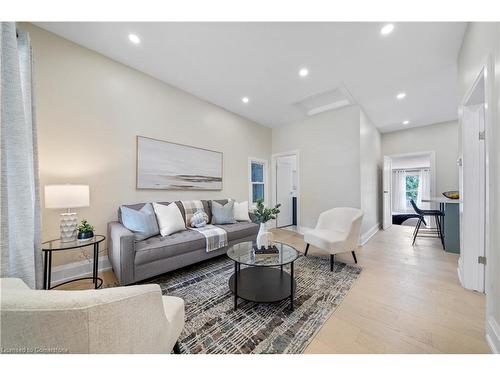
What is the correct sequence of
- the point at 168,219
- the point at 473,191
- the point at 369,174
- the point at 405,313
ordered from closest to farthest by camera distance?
the point at 405,313
the point at 473,191
the point at 168,219
the point at 369,174

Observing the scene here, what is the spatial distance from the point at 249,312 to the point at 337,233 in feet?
5.72

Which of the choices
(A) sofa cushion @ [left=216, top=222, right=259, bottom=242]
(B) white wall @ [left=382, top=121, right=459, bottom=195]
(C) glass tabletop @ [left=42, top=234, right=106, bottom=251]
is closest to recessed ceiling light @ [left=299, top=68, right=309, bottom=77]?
(A) sofa cushion @ [left=216, top=222, right=259, bottom=242]

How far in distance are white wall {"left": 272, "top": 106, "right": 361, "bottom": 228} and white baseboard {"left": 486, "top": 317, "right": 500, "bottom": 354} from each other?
2.39 meters

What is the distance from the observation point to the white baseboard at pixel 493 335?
117 cm

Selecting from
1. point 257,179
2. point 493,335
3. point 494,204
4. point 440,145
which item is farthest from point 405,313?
point 440,145

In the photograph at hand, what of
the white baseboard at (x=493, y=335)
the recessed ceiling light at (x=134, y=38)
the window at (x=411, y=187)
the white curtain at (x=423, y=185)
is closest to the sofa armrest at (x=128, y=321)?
the white baseboard at (x=493, y=335)

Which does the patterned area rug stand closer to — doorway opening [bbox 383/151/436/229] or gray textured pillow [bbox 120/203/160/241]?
gray textured pillow [bbox 120/203/160/241]

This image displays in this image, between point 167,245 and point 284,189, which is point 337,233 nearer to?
point 167,245

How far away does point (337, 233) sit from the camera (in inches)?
106

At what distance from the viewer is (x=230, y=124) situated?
4.08 meters

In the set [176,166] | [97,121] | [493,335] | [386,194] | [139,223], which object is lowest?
[493,335]

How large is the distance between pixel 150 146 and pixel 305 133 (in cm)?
329
